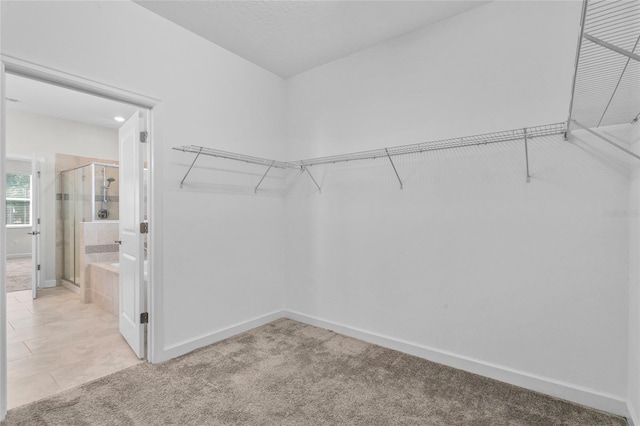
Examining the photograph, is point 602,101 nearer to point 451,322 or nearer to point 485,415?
point 451,322

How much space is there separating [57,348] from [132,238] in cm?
121

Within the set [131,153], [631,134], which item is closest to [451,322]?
[631,134]

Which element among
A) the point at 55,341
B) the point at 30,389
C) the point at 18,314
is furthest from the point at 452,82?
the point at 18,314

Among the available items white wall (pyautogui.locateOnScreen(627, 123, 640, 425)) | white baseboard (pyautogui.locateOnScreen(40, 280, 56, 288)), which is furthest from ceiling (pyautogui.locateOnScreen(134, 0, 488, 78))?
white baseboard (pyautogui.locateOnScreen(40, 280, 56, 288))

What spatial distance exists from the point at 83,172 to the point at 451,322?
569cm

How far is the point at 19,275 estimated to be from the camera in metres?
5.72

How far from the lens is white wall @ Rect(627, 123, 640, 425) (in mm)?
1646

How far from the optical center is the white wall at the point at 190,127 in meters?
2.00

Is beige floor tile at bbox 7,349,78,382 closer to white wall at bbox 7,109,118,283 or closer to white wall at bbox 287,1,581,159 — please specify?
white wall at bbox 287,1,581,159

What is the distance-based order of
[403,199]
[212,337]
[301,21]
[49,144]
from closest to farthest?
[301,21], [403,199], [212,337], [49,144]

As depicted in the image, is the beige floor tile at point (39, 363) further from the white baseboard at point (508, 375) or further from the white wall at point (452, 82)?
the white wall at point (452, 82)

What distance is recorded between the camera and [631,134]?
177 cm

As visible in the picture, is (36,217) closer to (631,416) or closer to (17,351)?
(17,351)

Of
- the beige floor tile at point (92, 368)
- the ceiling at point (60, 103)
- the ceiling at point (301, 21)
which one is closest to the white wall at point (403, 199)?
the ceiling at point (301, 21)
